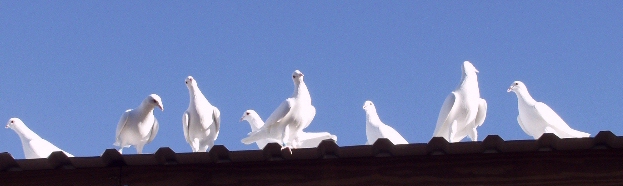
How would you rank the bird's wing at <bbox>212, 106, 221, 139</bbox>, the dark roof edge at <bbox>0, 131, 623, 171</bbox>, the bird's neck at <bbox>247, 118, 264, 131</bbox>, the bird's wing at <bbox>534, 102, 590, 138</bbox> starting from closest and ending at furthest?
1. the dark roof edge at <bbox>0, 131, 623, 171</bbox>
2. the bird's wing at <bbox>534, 102, 590, 138</bbox>
3. the bird's wing at <bbox>212, 106, 221, 139</bbox>
4. the bird's neck at <bbox>247, 118, 264, 131</bbox>

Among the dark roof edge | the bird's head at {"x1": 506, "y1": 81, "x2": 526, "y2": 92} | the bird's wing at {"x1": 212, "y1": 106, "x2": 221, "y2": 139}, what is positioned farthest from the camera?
the bird's head at {"x1": 506, "y1": 81, "x2": 526, "y2": 92}

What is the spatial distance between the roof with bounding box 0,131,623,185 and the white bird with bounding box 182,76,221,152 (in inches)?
149

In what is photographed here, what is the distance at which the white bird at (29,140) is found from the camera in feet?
36.3

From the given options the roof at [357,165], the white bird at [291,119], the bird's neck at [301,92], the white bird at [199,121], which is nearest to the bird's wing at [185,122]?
the white bird at [199,121]

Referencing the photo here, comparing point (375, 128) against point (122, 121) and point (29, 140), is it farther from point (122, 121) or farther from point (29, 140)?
point (29, 140)

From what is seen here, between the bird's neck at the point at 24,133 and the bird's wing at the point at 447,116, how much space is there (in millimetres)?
4731

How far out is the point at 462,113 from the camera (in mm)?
10695

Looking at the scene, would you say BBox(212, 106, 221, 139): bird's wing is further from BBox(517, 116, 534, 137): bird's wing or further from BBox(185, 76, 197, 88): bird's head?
BBox(517, 116, 534, 137): bird's wing

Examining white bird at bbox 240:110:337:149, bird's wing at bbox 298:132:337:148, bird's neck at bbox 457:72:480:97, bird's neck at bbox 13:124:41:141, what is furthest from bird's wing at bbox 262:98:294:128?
bird's neck at bbox 13:124:41:141

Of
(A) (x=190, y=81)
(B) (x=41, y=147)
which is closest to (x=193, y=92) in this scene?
(A) (x=190, y=81)

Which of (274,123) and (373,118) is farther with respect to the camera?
(373,118)

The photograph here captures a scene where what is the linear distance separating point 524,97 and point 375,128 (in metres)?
1.82

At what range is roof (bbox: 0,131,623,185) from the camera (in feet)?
21.4

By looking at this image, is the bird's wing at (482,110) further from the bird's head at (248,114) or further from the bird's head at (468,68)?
the bird's head at (248,114)
